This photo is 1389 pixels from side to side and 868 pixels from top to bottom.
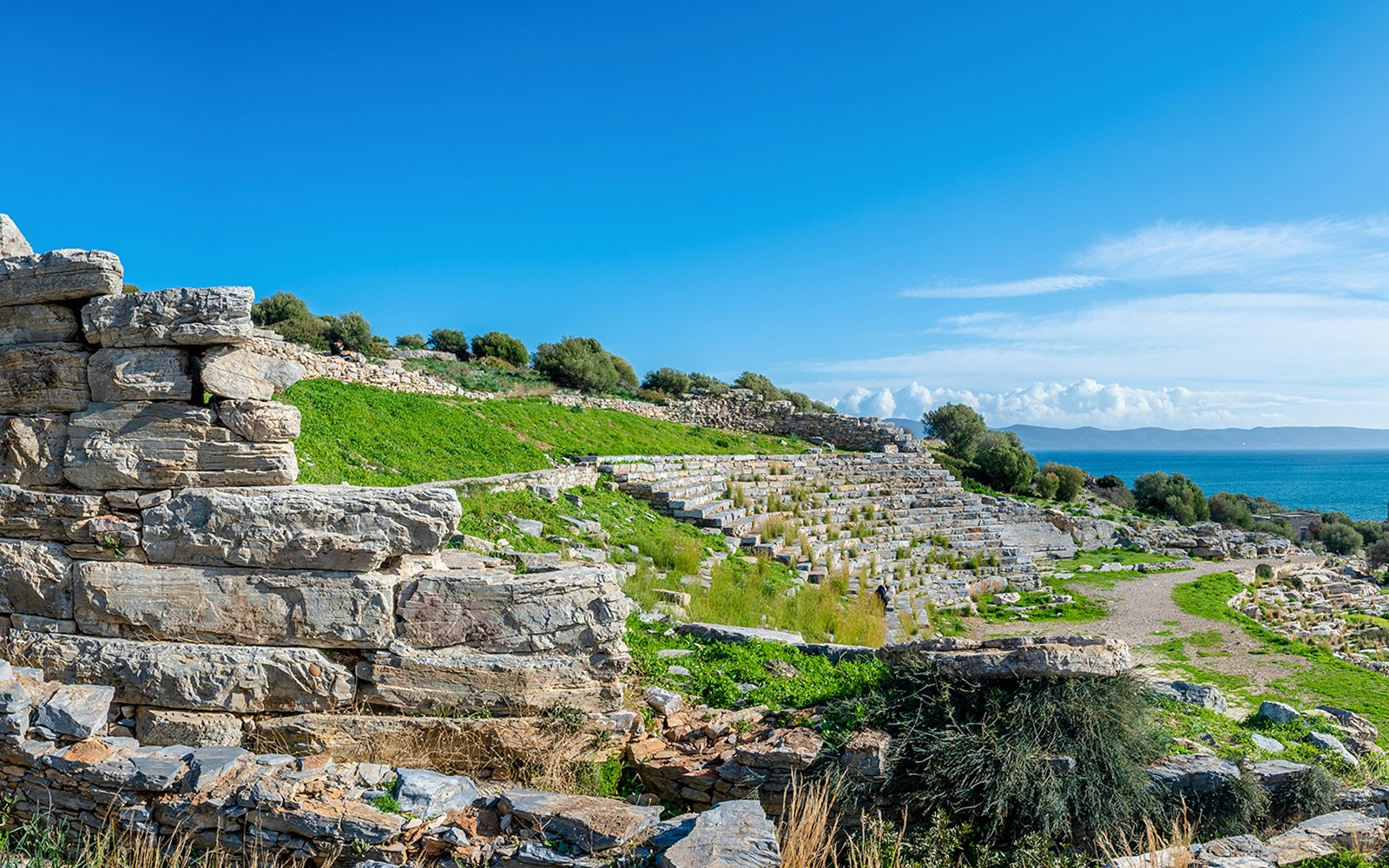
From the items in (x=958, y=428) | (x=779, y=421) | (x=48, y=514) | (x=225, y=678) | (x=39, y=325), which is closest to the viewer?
(x=225, y=678)

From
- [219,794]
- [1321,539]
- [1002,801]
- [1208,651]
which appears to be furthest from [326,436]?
[1321,539]

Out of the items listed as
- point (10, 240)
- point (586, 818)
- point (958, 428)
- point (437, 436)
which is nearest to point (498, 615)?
Answer: point (586, 818)

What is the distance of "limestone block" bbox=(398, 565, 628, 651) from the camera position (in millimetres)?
5820

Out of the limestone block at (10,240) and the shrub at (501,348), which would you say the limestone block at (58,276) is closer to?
the limestone block at (10,240)

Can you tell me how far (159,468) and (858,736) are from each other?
5607 millimetres

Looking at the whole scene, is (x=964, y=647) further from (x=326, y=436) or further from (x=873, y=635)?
(x=326, y=436)

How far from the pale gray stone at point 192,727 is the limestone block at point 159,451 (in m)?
1.71

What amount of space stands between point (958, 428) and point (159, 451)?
3772 centimetres

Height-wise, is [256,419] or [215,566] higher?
[256,419]

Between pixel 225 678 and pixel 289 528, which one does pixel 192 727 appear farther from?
pixel 289 528

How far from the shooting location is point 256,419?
5.95m

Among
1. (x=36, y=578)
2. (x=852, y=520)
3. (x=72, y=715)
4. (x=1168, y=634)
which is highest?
(x=36, y=578)

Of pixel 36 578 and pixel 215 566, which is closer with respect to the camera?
pixel 215 566

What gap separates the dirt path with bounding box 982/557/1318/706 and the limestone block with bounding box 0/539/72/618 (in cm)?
1009
